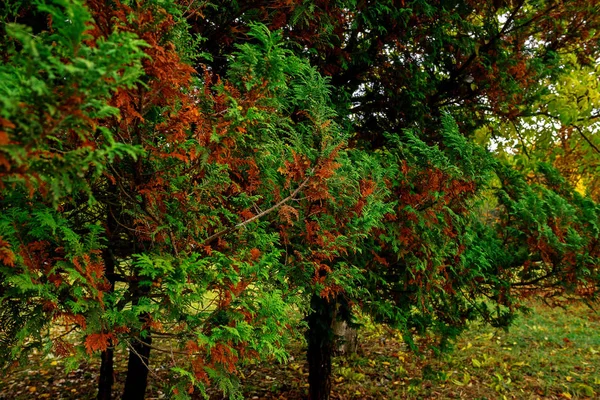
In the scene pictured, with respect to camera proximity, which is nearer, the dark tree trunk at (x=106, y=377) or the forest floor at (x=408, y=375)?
the dark tree trunk at (x=106, y=377)

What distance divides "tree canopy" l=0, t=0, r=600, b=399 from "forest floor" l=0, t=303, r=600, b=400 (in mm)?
1266

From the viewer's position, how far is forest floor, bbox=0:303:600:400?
5809 mm

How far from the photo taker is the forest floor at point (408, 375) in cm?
581

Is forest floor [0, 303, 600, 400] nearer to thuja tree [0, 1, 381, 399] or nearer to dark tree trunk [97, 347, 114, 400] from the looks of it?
dark tree trunk [97, 347, 114, 400]

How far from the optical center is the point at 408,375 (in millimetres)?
6617

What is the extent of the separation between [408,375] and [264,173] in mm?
5027

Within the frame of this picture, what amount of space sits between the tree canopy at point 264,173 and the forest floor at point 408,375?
49.8 inches

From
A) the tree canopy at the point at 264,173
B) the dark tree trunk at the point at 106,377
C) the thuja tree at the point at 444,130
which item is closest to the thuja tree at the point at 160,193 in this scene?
the tree canopy at the point at 264,173

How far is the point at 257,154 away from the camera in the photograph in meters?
2.81

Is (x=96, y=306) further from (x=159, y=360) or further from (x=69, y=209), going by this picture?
(x=159, y=360)

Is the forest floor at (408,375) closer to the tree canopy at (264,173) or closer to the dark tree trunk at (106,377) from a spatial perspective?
the dark tree trunk at (106,377)

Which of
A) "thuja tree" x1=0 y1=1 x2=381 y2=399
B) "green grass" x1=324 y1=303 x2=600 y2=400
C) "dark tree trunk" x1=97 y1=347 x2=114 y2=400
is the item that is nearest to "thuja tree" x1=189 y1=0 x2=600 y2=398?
"thuja tree" x1=0 y1=1 x2=381 y2=399

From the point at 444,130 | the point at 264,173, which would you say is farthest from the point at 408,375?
the point at 264,173

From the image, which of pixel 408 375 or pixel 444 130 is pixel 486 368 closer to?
pixel 408 375
